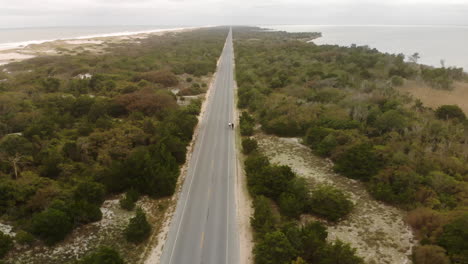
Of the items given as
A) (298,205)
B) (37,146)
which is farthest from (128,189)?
(298,205)

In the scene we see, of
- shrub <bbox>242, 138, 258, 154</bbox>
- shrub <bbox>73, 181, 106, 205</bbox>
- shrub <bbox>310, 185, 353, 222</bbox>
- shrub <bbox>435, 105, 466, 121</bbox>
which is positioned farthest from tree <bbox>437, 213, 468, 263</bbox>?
shrub <bbox>435, 105, 466, 121</bbox>

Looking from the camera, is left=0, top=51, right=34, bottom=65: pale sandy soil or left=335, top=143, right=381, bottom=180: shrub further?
left=0, top=51, right=34, bottom=65: pale sandy soil

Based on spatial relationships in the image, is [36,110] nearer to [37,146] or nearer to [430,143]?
[37,146]

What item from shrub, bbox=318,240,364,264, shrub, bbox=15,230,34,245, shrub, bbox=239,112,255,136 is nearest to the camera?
shrub, bbox=318,240,364,264

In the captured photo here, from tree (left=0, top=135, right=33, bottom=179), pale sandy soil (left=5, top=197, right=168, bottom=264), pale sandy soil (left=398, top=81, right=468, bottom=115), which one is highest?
pale sandy soil (left=398, top=81, right=468, bottom=115)

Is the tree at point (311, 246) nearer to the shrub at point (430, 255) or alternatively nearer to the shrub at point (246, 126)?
the shrub at point (430, 255)

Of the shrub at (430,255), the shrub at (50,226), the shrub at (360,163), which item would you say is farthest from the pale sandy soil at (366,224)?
the shrub at (50,226)

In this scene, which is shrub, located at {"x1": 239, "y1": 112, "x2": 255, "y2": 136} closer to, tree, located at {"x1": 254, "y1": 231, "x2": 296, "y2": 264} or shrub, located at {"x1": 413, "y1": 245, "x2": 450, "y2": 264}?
tree, located at {"x1": 254, "y1": 231, "x2": 296, "y2": 264}

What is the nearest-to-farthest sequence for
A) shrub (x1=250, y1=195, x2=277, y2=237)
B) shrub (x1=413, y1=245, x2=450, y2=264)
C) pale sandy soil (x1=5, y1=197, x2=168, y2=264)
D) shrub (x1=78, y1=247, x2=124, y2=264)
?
1. shrub (x1=78, y1=247, x2=124, y2=264)
2. shrub (x1=413, y1=245, x2=450, y2=264)
3. pale sandy soil (x1=5, y1=197, x2=168, y2=264)
4. shrub (x1=250, y1=195, x2=277, y2=237)
